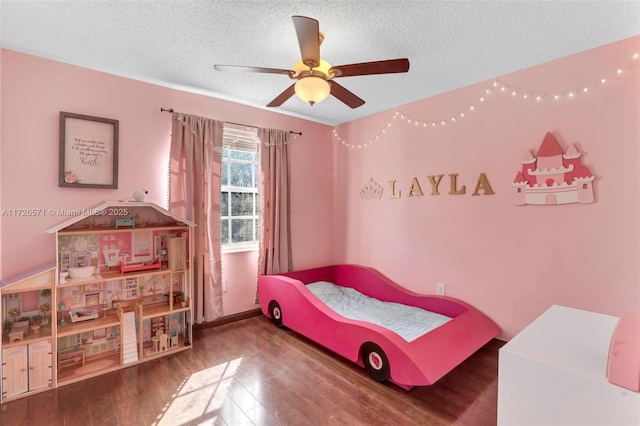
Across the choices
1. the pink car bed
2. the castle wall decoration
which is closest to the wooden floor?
the pink car bed

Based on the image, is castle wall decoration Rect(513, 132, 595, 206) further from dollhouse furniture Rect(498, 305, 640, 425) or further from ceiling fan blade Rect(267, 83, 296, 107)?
ceiling fan blade Rect(267, 83, 296, 107)

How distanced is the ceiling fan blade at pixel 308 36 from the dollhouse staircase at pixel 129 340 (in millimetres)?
2436

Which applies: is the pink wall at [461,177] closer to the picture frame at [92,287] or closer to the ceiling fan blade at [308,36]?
the picture frame at [92,287]

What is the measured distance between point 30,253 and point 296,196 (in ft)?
8.18

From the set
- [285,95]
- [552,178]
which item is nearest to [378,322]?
[552,178]

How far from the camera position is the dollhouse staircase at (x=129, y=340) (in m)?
2.33

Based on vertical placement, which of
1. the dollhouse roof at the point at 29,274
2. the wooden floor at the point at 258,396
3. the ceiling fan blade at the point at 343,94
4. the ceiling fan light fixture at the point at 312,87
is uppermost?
the ceiling fan blade at the point at 343,94

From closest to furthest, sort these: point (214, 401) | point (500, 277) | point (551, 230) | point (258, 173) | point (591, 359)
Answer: point (591, 359), point (214, 401), point (551, 230), point (500, 277), point (258, 173)

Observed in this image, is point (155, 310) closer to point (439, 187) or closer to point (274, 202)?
point (274, 202)

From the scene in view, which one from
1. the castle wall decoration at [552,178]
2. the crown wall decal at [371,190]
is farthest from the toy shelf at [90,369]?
the castle wall decoration at [552,178]

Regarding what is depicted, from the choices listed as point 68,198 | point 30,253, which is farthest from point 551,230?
point 30,253

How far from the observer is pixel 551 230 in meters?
2.30

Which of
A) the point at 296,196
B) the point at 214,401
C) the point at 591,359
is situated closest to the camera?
the point at 591,359

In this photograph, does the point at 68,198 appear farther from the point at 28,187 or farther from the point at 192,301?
the point at 192,301
